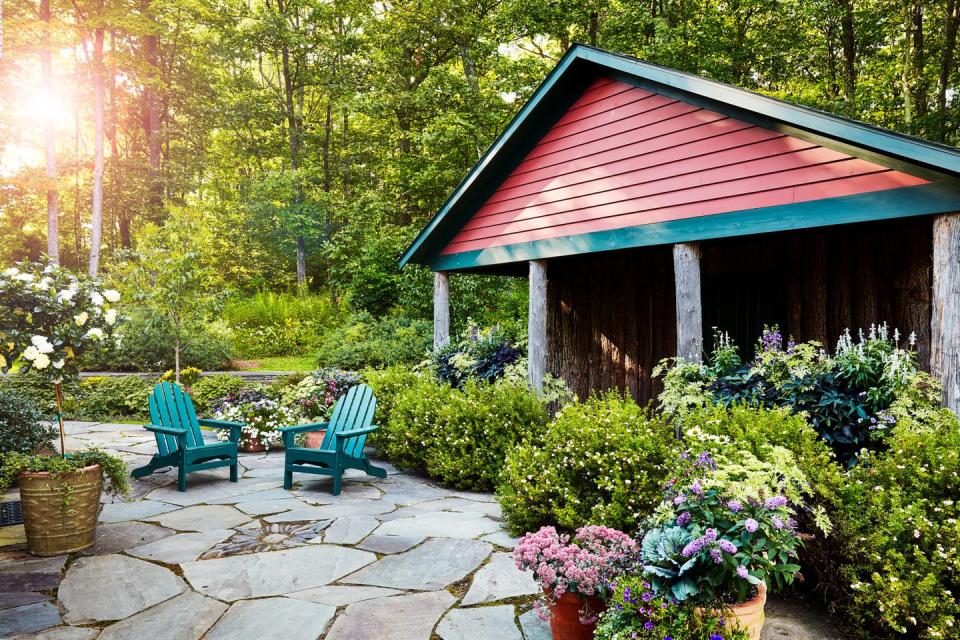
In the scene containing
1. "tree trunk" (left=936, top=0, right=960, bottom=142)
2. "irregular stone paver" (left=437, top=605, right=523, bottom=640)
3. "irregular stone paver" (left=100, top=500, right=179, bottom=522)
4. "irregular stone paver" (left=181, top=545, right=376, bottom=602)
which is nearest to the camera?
"irregular stone paver" (left=437, top=605, right=523, bottom=640)

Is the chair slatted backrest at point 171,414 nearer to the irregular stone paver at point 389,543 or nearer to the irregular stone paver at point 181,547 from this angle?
the irregular stone paver at point 181,547

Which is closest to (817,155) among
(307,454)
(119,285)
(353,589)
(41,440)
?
(353,589)

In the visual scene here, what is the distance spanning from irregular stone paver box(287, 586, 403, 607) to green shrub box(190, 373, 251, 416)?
731 centimetres

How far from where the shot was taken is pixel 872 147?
411cm

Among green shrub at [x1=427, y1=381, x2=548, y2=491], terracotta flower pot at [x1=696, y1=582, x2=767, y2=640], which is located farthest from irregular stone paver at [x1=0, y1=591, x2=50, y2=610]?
Answer: terracotta flower pot at [x1=696, y1=582, x2=767, y2=640]

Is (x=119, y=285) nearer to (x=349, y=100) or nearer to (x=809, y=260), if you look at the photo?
(x=349, y=100)

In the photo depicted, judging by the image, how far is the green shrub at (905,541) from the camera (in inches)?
102

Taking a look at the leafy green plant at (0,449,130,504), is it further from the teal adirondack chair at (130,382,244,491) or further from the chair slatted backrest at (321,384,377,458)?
the chair slatted backrest at (321,384,377,458)

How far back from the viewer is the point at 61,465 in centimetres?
405

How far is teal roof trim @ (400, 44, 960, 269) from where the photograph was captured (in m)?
4.02

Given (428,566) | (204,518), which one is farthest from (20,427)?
(428,566)

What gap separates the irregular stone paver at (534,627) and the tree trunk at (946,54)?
14285mm

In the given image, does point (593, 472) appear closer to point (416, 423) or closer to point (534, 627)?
point (534, 627)

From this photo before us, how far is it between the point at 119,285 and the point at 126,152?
1598 cm
